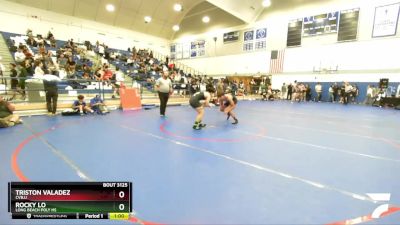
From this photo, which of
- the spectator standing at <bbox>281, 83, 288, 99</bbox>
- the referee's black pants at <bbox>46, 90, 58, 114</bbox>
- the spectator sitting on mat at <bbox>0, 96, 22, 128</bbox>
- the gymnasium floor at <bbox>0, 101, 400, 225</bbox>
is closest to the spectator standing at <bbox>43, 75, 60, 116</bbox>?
the referee's black pants at <bbox>46, 90, 58, 114</bbox>

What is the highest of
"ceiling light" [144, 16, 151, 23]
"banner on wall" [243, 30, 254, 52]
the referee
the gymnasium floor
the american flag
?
"ceiling light" [144, 16, 151, 23]

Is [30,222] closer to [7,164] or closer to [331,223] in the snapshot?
[7,164]

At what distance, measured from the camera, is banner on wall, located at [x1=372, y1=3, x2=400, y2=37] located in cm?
1527

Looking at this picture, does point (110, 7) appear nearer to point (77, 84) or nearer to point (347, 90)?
point (77, 84)

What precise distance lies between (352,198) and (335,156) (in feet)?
5.74

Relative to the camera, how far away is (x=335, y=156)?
168 inches

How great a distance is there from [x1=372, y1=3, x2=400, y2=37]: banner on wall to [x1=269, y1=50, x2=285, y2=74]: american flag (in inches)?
270

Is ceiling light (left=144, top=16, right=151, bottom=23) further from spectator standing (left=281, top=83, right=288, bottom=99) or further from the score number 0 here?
the score number 0

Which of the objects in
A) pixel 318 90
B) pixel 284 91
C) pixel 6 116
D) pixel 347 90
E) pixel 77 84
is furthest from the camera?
pixel 284 91

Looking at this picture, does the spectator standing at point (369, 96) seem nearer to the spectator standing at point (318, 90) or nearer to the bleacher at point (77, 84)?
the spectator standing at point (318, 90)
